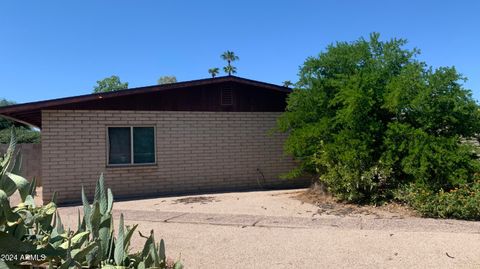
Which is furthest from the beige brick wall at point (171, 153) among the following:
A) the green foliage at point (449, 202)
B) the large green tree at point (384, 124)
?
the green foliage at point (449, 202)

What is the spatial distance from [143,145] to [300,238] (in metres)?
7.38

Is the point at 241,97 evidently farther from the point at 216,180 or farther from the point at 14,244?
the point at 14,244

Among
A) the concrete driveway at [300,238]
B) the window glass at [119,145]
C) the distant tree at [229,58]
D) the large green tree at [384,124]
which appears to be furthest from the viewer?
the distant tree at [229,58]

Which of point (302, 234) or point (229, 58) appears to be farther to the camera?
point (229, 58)

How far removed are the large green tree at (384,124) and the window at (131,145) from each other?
4.35 m

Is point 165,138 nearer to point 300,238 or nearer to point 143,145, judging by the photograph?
point 143,145

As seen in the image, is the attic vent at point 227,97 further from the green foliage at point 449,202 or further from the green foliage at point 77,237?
the green foliage at point 77,237

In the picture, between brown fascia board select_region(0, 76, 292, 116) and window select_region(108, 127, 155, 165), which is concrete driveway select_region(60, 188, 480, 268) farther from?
brown fascia board select_region(0, 76, 292, 116)

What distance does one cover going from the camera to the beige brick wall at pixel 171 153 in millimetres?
12242

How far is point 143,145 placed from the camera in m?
13.2

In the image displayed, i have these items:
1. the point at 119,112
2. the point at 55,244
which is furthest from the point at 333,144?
the point at 55,244

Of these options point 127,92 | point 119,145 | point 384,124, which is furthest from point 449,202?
point 119,145

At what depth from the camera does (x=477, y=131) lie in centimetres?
1009

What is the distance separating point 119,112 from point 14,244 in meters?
11.4
